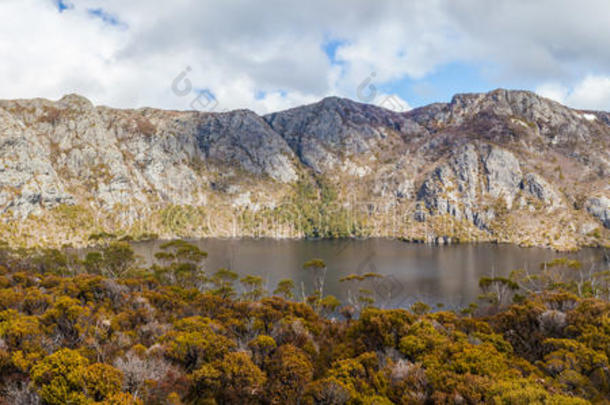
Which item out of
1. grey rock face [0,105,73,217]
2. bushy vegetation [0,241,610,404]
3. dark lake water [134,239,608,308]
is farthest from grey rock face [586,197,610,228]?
grey rock face [0,105,73,217]

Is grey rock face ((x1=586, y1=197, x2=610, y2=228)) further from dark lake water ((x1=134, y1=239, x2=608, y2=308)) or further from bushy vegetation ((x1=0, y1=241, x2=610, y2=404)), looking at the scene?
bushy vegetation ((x1=0, y1=241, x2=610, y2=404))

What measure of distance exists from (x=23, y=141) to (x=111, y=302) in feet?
687

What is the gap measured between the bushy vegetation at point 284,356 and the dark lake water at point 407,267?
3848 centimetres

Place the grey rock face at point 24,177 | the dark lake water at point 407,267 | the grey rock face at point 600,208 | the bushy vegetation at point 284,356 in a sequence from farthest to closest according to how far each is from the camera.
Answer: the grey rock face at point 600,208, the grey rock face at point 24,177, the dark lake water at point 407,267, the bushy vegetation at point 284,356

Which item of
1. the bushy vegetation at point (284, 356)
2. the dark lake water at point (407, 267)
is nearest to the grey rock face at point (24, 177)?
the dark lake water at point (407, 267)

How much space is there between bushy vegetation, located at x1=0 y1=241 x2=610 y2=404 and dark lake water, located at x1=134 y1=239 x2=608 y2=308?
3848 centimetres

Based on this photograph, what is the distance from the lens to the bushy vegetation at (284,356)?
14625 mm

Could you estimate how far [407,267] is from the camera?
343 ft

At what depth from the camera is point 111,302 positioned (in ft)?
115

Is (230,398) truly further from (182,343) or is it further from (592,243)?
(592,243)

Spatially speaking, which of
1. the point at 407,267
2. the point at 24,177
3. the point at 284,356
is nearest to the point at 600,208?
the point at 407,267

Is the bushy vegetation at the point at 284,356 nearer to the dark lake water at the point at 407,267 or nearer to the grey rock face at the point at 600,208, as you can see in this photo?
the dark lake water at the point at 407,267

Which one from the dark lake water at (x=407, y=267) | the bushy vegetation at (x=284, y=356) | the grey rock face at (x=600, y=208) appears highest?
the grey rock face at (x=600, y=208)

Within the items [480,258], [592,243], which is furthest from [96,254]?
[592,243]
